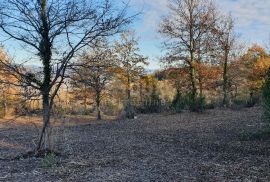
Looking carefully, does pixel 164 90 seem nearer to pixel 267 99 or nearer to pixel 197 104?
pixel 197 104

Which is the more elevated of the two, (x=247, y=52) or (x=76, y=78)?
(x=247, y=52)

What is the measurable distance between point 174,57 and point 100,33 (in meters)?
17.6

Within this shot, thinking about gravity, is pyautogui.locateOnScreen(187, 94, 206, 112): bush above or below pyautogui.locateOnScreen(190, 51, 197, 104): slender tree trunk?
below

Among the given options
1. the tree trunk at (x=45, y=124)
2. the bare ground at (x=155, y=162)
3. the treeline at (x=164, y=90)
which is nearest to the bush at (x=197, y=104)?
the treeline at (x=164, y=90)

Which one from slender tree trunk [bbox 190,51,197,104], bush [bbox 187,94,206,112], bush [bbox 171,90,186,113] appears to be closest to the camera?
slender tree trunk [bbox 190,51,197,104]

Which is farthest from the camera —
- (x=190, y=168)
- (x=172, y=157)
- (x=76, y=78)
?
(x=76, y=78)

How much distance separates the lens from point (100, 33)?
10.9 metres

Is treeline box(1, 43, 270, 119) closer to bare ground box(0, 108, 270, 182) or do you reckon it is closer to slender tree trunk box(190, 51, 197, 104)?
slender tree trunk box(190, 51, 197, 104)

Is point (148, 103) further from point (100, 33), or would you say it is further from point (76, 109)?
point (100, 33)

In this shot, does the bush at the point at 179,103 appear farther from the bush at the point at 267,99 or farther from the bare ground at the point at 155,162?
the bush at the point at 267,99

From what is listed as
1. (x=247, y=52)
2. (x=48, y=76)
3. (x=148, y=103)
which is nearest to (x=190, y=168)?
(x=48, y=76)

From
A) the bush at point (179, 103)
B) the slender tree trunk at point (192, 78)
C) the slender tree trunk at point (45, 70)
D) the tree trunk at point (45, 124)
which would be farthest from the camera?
the bush at point (179, 103)

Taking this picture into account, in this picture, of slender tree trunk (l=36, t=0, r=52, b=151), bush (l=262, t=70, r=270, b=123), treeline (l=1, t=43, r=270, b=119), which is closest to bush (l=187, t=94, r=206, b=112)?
treeline (l=1, t=43, r=270, b=119)

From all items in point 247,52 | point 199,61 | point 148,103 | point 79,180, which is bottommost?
point 79,180
